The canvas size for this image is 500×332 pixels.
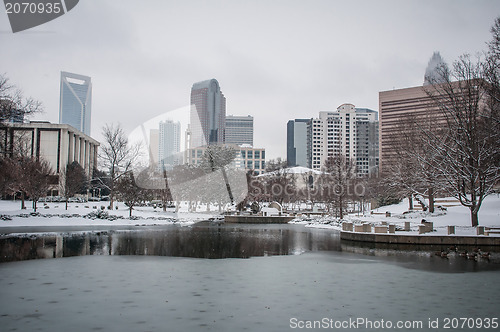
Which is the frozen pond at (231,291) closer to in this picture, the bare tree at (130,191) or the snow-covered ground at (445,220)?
the snow-covered ground at (445,220)

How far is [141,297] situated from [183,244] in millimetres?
12465

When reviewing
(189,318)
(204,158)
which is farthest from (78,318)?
(204,158)

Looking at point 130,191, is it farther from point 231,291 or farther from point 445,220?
point 231,291

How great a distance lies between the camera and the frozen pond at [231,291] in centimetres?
824

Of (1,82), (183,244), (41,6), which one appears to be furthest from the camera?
(1,82)

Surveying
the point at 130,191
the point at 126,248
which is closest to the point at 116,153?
the point at 130,191

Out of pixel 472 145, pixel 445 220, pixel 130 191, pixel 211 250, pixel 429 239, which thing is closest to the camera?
pixel 211 250

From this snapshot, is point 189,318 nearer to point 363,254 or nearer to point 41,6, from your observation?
point 363,254

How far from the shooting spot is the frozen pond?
8.24 m

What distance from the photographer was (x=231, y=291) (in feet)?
35.8

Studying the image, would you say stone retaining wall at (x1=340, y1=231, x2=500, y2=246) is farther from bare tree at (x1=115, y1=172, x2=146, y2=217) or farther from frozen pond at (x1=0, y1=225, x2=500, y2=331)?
bare tree at (x1=115, y1=172, x2=146, y2=217)

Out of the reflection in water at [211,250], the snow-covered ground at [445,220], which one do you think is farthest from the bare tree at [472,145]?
the reflection in water at [211,250]

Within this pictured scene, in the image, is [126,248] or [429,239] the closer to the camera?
[126,248]

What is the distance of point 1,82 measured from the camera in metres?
28.4
